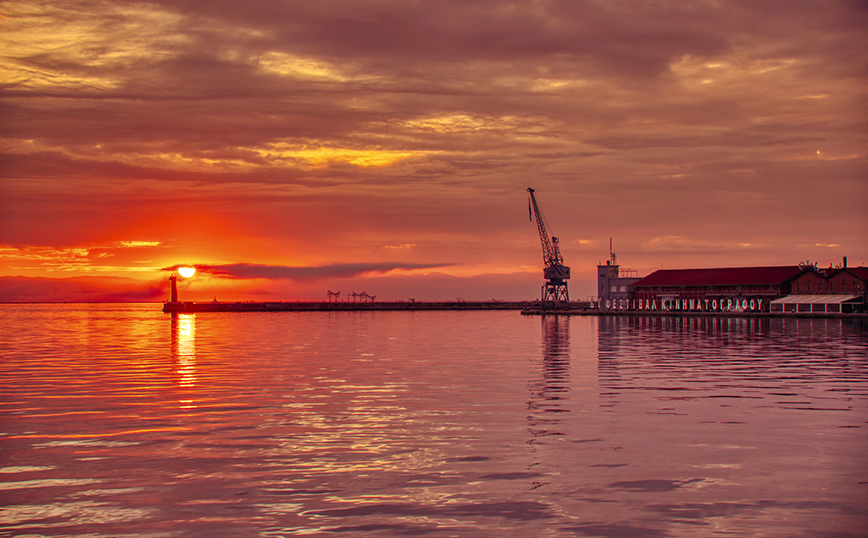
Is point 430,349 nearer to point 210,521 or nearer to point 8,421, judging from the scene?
point 8,421

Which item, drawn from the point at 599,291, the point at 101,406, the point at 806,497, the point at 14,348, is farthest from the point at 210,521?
the point at 599,291

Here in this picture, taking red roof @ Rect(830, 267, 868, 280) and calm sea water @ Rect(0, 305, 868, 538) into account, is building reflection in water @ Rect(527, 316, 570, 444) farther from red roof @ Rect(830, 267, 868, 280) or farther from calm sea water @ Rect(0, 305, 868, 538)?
red roof @ Rect(830, 267, 868, 280)

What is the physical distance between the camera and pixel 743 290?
152 meters

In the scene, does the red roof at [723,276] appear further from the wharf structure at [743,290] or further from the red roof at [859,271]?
the red roof at [859,271]

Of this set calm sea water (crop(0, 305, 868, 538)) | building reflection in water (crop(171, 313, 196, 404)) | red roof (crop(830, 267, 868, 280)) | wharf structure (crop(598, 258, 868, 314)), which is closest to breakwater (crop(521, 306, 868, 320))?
wharf structure (crop(598, 258, 868, 314))

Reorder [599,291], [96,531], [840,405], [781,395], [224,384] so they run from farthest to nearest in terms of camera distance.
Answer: [599,291] → [224,384] → [781,395] → [840,405] → [96,531]

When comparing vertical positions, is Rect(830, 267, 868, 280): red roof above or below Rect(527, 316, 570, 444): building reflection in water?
above

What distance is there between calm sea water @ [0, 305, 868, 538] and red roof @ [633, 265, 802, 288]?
12081 cm

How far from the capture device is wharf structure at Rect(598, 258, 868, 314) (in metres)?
136

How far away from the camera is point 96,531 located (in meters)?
12.2

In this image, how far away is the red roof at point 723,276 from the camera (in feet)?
489

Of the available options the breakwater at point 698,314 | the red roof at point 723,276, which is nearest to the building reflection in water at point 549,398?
the breakwater at point 698,314

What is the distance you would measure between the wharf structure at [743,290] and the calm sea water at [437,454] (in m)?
111

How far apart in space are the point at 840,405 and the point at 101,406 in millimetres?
24707
